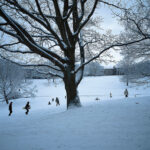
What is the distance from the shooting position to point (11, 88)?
19234 millimetres

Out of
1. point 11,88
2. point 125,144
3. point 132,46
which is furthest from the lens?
point 11,88

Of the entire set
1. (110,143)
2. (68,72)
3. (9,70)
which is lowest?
(110,143)

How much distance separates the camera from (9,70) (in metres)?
19.7

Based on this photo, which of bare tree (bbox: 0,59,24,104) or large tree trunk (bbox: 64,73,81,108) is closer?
large tree trunk (bbox: 64,73,81,108)

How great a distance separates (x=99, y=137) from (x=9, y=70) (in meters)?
22.5

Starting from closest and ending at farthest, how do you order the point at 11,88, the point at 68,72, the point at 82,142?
the point at 82,142 → the point at 68,72 → the point at 11,88

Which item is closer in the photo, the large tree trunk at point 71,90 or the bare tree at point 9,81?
the large tree trunk at point 71,90

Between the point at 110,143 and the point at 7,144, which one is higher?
the point at 110,143

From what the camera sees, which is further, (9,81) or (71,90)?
(9,81)

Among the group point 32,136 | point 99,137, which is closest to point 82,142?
→ point 99,137

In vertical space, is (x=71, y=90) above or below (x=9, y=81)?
below

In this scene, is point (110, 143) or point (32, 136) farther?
point (32, 136)

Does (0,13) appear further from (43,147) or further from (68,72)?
(43,147)

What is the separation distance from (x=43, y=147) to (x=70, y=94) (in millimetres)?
3878
